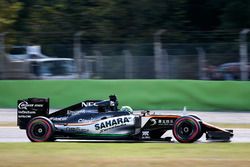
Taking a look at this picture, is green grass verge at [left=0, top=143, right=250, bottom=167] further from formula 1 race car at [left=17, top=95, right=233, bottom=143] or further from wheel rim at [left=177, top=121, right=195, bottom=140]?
formula 1 race car at [left=17, top=95, right=233, bottom=143]

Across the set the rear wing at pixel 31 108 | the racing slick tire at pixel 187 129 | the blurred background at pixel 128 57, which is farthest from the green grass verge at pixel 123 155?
the blurred background at pixel 128 57

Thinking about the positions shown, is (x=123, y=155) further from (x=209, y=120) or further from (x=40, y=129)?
(x=209, y=120)

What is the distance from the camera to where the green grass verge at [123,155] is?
33.3ft

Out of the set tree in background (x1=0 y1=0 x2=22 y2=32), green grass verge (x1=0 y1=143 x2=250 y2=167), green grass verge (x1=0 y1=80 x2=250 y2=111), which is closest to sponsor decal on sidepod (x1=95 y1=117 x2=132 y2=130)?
green grass verge (x1=0 y1=143 x2=250 y2=167)

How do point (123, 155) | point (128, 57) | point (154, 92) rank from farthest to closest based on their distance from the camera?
point (128, 57)
point (154, 92)
point (123, 155)

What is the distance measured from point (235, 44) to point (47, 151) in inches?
453

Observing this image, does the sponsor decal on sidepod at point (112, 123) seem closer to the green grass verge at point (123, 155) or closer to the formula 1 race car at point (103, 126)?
the formula 1 race car at point (103, 126)

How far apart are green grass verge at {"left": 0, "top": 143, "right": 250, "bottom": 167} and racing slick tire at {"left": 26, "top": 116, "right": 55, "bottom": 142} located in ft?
2.92

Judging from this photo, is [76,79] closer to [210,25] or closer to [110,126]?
[110,126]

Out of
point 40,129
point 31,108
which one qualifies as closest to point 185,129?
point 40,129

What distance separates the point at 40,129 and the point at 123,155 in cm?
343

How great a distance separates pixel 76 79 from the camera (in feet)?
75.7

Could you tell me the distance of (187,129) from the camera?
14.0m

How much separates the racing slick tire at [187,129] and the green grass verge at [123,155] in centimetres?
49
